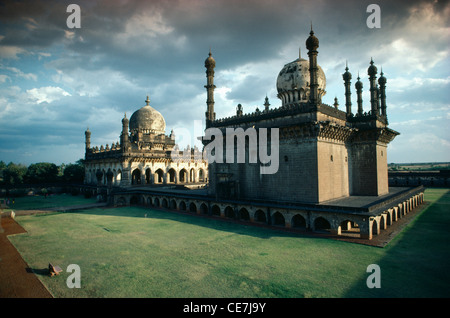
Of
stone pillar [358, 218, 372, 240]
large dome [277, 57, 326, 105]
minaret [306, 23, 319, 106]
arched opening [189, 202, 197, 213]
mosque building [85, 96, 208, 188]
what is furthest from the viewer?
mosque building [85, 96, 208, 188]

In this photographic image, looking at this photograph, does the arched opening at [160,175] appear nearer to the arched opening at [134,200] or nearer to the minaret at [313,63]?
the arched opening at [134,200]

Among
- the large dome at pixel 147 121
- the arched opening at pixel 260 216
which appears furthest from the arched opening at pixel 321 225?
the large dome at pixel 147 121

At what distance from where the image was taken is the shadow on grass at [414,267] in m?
9.55

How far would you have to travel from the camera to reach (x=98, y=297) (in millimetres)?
9766

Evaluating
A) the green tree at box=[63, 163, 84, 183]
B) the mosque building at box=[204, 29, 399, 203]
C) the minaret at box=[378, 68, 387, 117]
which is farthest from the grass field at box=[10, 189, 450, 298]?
the green tree at box=[63, 163, 84, 183]

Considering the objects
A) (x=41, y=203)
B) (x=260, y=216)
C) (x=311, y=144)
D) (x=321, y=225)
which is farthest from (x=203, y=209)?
(x=41, y=203)

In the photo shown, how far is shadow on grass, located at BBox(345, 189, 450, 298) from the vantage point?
31.3 feet

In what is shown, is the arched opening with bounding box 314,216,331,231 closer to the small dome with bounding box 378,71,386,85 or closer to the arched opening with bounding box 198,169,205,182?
the small dome with bounding box 378,71,386,85

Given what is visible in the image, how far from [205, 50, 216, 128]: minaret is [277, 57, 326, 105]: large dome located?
24.0 ft

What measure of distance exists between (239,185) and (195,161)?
28202 millimetres

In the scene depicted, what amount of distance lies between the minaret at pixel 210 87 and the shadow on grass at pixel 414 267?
20.4 metres

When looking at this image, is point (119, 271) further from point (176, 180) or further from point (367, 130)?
point (176, 180)

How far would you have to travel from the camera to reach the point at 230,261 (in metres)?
12.9
